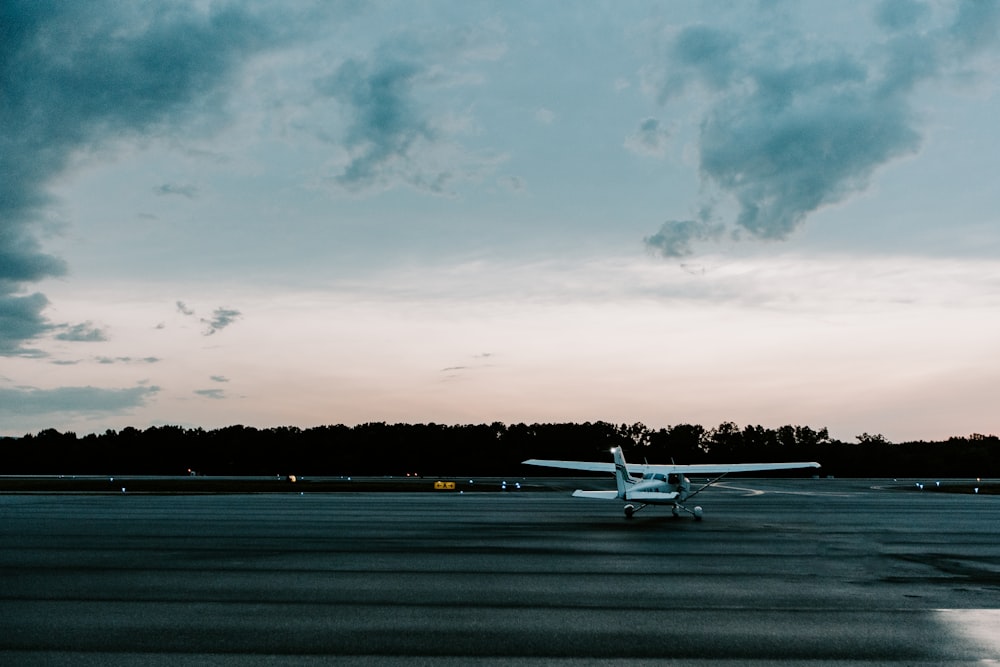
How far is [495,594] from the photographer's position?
17234 millimetres

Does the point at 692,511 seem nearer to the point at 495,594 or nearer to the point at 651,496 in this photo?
the point at 651,496

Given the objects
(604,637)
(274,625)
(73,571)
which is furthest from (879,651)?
(73,571)

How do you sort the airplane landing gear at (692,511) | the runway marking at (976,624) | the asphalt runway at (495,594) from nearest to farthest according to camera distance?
the asphalt runway at (495,594) → the runway marking at (976,624) → the airplane landing gear at (692,511)

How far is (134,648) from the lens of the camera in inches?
480

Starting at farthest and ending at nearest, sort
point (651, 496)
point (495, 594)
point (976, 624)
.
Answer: point (651, 496)
point (495, 594)
point (976, 624)

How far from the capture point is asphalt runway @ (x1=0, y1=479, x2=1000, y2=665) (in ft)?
39.9

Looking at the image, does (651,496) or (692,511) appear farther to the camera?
(692,511)

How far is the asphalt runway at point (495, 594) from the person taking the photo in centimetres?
1215

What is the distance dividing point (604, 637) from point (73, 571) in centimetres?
1397

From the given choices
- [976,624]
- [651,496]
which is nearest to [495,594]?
[976,624]

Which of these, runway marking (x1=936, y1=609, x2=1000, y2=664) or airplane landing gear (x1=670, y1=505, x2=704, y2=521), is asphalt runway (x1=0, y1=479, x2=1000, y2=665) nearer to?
runway marking (x1=936, y1=609, x2=1000, y2=664)

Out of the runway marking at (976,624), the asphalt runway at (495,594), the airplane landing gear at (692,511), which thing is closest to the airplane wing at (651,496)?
the airplane landing gear at (692,511)

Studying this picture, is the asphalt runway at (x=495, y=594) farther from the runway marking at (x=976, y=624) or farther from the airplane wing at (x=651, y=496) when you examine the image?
the airplane wing at (x=651, y=496)

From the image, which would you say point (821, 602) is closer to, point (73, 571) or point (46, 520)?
point (73, 571)
